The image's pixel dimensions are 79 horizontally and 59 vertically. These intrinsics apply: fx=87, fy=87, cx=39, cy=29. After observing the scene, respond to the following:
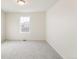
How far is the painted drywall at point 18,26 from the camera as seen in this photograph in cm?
759

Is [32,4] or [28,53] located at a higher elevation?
[32,4]

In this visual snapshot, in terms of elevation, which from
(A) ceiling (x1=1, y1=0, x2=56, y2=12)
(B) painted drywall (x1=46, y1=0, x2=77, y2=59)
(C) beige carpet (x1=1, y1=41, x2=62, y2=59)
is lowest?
(C) beige carpet (x1=1, y1=41, x2=62, y2=59)

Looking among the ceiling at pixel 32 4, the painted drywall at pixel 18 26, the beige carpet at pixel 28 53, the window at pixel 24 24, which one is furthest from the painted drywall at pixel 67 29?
the window at pixel 24 24

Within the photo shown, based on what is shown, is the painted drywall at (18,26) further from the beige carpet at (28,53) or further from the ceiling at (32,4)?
the beige carpet at (28,53)

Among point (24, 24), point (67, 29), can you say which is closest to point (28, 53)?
point (67, 29)

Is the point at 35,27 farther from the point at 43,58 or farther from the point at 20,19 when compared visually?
the point at 43,58

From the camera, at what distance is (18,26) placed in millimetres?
7637

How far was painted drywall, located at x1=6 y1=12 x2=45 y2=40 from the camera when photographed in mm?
7586

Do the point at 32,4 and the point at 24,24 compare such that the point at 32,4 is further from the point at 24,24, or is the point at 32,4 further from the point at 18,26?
the point at 18,26

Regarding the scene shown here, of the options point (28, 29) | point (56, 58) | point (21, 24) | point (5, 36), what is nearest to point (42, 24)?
point (28, 29)

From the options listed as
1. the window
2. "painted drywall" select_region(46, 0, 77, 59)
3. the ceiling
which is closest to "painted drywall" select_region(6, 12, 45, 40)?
the window

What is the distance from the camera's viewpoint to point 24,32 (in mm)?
7664

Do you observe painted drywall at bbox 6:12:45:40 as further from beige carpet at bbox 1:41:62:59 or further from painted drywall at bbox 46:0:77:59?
painted drywall at bbox 46:0:77:59

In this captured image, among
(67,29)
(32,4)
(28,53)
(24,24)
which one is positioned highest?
(32,4)
